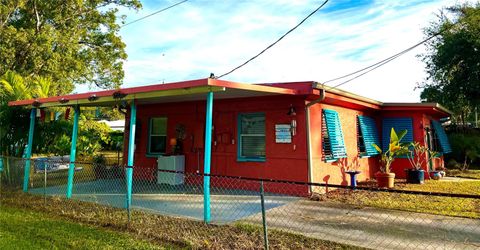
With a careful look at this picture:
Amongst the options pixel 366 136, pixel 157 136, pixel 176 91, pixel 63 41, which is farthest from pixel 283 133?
pixel 63 41

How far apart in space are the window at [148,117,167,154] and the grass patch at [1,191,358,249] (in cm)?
393

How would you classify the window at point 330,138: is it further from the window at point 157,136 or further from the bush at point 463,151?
the bush at point 463,151

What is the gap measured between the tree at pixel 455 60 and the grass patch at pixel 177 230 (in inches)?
605

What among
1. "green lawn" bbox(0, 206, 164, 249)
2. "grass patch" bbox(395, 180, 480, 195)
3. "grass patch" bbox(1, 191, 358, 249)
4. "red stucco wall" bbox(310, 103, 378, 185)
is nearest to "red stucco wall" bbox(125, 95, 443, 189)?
"red stucco wall" bbox(310, 103, 378, 185)

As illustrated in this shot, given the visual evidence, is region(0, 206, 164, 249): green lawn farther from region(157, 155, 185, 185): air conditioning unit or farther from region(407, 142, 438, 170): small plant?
region(407, 142, 438, 170): small plant

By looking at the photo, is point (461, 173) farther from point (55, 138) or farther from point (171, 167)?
point (55, 138)

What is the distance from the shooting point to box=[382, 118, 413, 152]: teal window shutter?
38.6 feet

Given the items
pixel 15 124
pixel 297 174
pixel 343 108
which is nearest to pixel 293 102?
pixel 297 174

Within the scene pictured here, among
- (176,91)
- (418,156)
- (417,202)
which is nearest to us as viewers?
(176,91)

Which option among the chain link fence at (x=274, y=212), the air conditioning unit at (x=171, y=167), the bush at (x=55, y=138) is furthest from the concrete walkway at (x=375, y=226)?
the bush at (x=55, y=138)

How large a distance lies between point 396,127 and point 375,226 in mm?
7552

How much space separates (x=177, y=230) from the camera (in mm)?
5078

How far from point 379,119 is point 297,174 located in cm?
594

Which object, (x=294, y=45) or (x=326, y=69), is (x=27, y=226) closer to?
(x=294, y=45)
